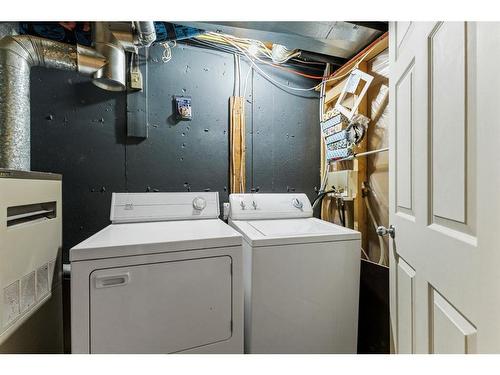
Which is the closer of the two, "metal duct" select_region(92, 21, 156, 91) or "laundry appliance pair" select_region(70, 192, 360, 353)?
"laundry appliance pair" select_region(70, 192, 360, 353)

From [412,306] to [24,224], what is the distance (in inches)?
67.0

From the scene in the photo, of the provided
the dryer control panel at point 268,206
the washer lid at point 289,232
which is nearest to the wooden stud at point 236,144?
the dryer control panel at point 268,206

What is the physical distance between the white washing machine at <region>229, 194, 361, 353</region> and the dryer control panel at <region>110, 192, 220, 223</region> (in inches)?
17.3

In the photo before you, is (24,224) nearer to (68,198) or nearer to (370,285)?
(68,198)

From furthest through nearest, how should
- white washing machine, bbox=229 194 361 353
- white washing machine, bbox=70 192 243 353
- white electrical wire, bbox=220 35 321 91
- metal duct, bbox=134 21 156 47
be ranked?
white electrical wire, bbox=220 35 321 91 → metal duct, bbox=134 21 156 47 → white washing machine, bbox=229 194 361 353 → white washing machine, bbox=70 192 243 353

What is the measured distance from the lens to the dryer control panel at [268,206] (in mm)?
1776

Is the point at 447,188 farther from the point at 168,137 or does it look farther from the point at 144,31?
the point at 168,137

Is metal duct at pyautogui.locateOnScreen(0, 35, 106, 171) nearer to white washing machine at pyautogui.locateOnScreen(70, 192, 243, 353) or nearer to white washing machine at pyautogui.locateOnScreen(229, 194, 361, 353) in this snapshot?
white washing machine at pyautogui.locateOnScreen(70, 192, 243, 353)

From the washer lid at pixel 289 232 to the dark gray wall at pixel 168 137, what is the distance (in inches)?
21.6

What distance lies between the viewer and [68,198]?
5.57ft

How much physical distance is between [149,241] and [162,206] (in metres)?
0.67

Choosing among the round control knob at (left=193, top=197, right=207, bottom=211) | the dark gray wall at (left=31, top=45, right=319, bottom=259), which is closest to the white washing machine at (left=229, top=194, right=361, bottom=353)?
the round control knob at (left=193, top=197, right=207, bottom=211)

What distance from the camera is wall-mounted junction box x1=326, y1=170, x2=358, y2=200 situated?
1.74 meters
